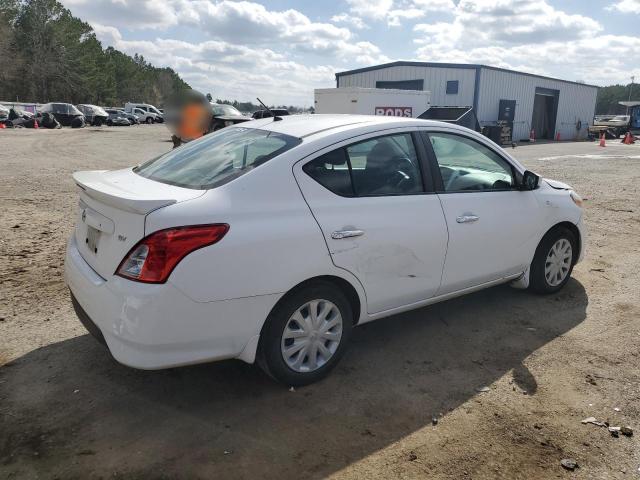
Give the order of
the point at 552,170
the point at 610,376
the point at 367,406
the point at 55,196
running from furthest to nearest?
the point at 552,170 → the point at 55,196 → the point at 610,376 → the point at 367,406

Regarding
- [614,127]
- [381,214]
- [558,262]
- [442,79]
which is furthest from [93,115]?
[614,127]

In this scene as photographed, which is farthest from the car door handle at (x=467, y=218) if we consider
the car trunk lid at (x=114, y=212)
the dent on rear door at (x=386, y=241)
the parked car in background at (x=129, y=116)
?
the parked car in background at (x=129, y=116)

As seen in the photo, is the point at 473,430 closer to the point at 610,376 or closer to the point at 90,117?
the point at 610,376

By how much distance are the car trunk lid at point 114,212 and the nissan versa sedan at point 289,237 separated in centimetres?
1

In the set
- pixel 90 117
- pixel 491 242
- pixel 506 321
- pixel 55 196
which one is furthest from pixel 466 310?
pixel 90 117

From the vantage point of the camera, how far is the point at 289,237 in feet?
9.67

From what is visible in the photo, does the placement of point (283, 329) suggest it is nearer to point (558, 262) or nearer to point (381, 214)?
point (381, 214)

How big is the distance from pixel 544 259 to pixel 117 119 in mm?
42890

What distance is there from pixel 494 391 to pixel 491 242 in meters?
1.22

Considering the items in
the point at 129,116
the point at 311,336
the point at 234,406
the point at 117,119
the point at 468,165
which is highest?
the point at 468,165

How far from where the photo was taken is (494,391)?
10.8 ft

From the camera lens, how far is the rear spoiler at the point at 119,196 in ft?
8.86

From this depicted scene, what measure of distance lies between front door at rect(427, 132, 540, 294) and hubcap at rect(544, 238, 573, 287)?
34cm

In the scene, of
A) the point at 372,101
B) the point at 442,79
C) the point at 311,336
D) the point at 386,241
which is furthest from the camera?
the point at 442,79
